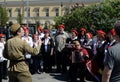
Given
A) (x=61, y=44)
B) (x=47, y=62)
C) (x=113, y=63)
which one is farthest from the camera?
(x=47, y=62)

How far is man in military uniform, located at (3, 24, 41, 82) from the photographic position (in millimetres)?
7551

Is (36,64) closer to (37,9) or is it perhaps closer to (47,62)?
(47,62)

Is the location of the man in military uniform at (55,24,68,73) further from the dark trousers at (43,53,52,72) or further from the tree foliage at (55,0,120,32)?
the tree foliage at (55,0,120,32)

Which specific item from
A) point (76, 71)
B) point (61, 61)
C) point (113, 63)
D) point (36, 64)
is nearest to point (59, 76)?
point (61, 61)

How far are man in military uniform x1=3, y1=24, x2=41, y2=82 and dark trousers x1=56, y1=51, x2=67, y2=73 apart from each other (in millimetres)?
6876

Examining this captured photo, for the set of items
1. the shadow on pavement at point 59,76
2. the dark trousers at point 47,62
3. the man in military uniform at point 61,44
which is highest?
the man in military uniform at point 61,44

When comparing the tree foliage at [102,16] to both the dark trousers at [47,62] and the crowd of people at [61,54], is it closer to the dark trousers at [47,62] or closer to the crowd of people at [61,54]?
the crowd of people at [61,54]

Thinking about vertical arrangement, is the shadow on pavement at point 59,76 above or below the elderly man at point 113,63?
below

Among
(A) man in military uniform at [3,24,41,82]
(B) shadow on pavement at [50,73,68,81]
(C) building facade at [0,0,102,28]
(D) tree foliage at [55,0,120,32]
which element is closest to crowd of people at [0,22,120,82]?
(A) man in military uniform at [3,24,41,82]

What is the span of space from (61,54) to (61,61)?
342 mm

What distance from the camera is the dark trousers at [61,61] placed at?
47.8 ft

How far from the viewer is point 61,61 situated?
1479cm

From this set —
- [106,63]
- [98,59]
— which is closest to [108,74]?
[106,63]

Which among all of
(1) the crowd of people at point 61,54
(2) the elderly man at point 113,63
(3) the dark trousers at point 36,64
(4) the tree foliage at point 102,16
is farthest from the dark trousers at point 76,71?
(2) the elderly man at point 113,63
